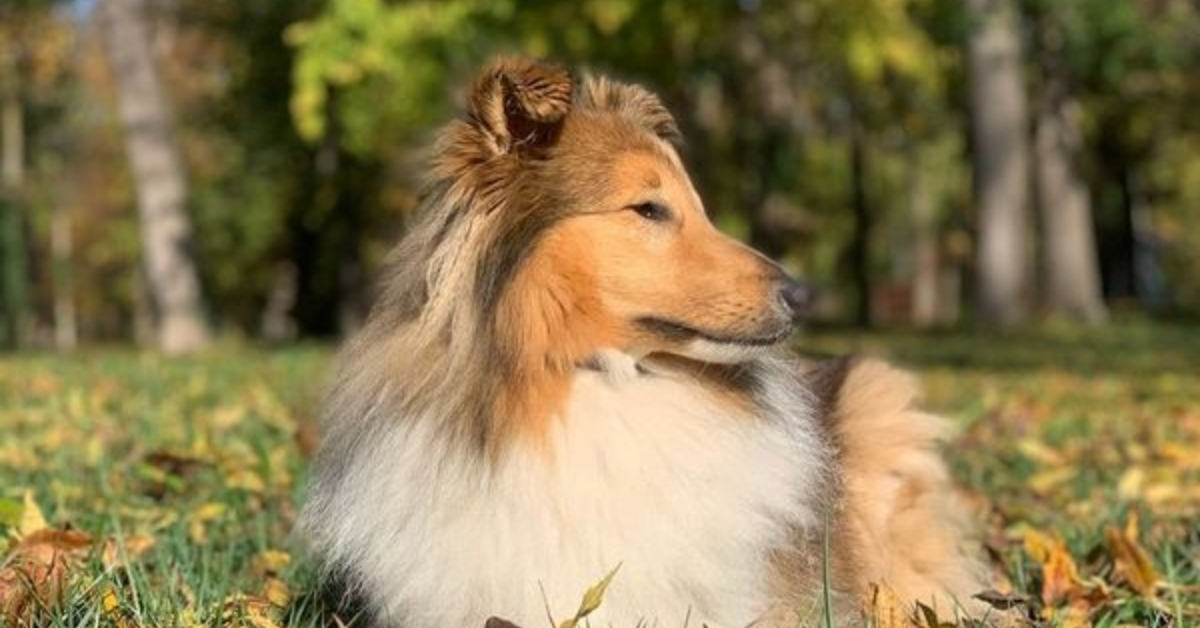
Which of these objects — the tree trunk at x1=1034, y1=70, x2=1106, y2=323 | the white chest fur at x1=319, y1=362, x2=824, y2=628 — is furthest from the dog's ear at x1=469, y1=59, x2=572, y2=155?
the tree trunk at x1=1034, y1=70, x2=1106, y2=323

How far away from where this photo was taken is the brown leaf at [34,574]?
10.9ft

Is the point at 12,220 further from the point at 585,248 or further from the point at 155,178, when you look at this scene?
the point at 585,248

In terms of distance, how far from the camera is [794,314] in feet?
11.6

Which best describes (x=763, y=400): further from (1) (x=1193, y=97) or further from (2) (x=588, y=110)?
(1) (x=1193, y=97)

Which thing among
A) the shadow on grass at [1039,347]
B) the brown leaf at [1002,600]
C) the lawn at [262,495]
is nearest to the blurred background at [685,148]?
the lawn at [262,495]

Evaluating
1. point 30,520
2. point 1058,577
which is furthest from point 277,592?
point 1058,577

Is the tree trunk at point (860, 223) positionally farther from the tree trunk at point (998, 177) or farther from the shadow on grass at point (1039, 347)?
the shadow on grass at point (1039, 347)

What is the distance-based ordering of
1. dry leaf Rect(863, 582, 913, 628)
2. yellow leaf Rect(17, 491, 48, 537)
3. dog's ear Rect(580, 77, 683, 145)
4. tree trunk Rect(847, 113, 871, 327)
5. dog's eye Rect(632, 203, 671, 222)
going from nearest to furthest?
1. dry leaf Rect(863, 582, 913, 628)
2. dog's eye Rect(632, 203, 671, 222)
3. dog's ear Rect(580, 77, 683, 145)
4. yellow leaf Rect(17, 491, 48, 537)
5. tree trunk Rect(847, 113, 871, 327)

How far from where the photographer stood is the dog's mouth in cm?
348

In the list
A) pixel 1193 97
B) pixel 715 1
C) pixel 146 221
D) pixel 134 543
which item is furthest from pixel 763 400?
pixel 1193 97

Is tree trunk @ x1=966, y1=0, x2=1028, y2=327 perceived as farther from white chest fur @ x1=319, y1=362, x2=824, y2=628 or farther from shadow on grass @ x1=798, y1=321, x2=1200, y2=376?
white chest fur @ x1=319, y1=362, x2=824, y2=628

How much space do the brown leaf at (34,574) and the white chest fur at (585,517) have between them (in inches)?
26.4

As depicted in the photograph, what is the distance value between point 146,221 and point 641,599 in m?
18.6

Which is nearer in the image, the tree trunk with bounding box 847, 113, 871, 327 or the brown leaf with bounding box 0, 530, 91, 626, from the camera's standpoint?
the brown leaf with bounding box 0, 530, 91, 626
